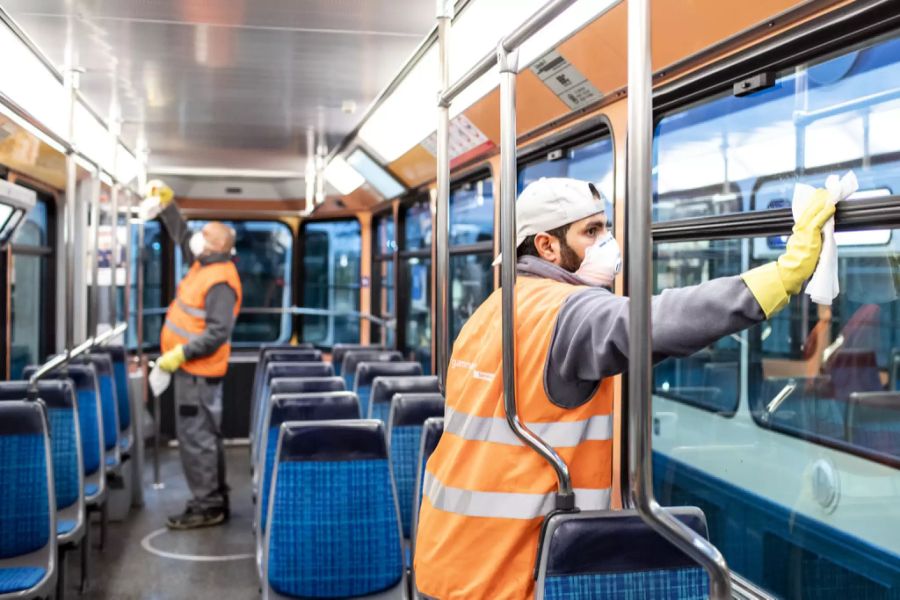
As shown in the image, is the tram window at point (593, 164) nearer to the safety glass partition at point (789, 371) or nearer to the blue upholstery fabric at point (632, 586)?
the safety glass partition at point (789, 371)

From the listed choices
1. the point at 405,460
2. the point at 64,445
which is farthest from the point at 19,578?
the point at 405,460

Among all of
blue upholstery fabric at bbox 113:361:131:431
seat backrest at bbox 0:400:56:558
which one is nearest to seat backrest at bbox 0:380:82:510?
seat backrest at bbox 0:400:56:558

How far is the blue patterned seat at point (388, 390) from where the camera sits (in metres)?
4.14

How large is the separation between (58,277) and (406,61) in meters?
3.47

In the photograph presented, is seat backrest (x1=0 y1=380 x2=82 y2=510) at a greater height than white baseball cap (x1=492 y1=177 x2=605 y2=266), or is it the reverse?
white baseball cap (x1=492 y1=177 x2=605 y2=266)

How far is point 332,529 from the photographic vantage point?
2959 millimetres

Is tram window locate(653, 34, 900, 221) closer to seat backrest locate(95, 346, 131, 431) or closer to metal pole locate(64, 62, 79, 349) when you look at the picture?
metal pole locate(64, 62, 79, 349)

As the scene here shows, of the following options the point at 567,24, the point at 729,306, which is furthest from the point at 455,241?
the point at 729,306

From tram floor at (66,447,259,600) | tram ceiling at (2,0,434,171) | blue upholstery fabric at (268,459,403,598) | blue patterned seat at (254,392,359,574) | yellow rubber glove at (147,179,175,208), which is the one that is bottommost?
tram floor at (66,447,259,600)

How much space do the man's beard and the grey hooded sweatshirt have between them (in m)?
0.02

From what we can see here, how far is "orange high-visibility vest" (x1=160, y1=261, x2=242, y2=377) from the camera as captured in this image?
553cm

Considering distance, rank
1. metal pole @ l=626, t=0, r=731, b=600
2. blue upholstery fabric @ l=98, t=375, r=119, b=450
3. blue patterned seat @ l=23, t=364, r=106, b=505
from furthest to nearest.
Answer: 1. blue upholstery fabric @ l=98, t=375, r=119, b=450
2. blue patterned seat @ l=23, t=364, r=106, b=505
3. metal pole @ l=626, t=0, r=731, b=600

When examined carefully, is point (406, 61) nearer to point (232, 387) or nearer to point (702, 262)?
point (702, 262)

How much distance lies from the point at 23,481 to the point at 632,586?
245 cm
